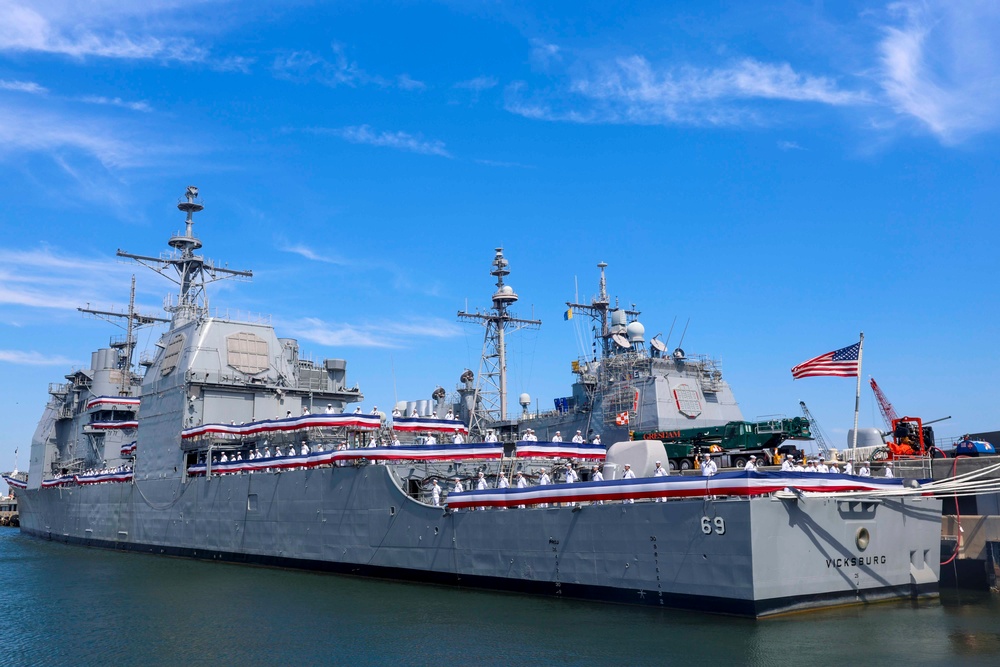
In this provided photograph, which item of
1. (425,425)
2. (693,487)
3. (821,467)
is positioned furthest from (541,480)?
(425,425)

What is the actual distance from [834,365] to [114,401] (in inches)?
1559

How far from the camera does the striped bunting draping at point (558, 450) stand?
92.0ft

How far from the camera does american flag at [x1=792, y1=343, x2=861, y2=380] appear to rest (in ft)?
80.5

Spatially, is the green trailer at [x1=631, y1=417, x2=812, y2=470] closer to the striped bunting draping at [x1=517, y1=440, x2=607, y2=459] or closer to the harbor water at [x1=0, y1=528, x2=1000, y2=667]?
the striped bunting draping at [x1=517, y1=440, x2=607, y2=459]

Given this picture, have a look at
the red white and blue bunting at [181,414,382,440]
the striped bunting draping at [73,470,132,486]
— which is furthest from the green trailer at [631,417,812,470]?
the striped bunting draping at [73,470,132,486]

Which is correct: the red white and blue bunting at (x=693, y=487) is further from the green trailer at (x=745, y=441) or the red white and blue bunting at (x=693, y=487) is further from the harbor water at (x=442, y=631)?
the green trailer at (x=745, y=441)

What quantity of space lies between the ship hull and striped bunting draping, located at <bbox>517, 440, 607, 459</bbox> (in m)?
4.09

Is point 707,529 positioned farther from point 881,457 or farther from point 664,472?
point 881,457

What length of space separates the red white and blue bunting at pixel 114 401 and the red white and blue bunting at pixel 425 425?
23848mm

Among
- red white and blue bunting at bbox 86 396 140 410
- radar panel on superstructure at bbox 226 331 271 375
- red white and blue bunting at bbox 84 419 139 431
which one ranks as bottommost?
red white and blue bunting at bbox 84 419 139 431

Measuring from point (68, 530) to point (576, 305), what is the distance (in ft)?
109

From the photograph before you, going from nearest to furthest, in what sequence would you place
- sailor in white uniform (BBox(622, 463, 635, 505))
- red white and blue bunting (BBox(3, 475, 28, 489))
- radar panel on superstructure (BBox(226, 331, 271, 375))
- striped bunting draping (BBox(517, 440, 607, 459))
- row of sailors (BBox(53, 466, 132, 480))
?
sailor in white uniform (BBox(622, 463, 635, 505)), striped bunting draping (BBox(517, 440, 607, 459)), radar panel on superstructure (BBox(226, 331, 271, 375)), row of sailors (BBox(53, 466, 132, 480)), red white and blue bunting (BBox(3, 475, 28, 489))

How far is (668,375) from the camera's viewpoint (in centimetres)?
3541

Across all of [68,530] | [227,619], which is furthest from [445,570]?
[68,530]
